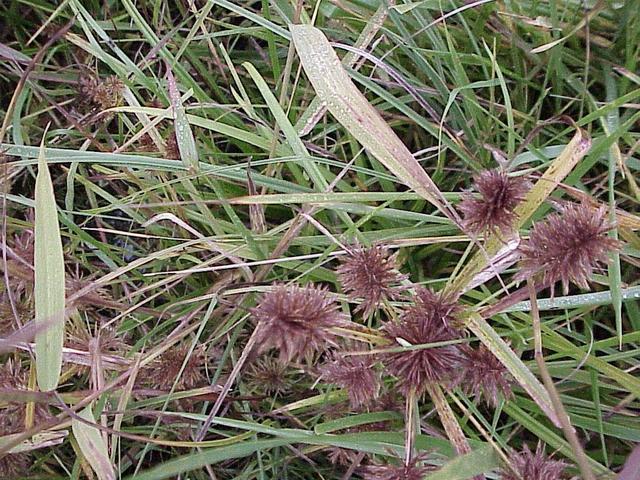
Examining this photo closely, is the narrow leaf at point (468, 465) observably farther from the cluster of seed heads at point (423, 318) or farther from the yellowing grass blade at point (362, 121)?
the yellowing grass blade at point (362, 121)

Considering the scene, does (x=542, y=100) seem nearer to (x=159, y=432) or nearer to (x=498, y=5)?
(x=498, y=5)

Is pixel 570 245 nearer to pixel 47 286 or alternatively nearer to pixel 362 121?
pixel 362 121

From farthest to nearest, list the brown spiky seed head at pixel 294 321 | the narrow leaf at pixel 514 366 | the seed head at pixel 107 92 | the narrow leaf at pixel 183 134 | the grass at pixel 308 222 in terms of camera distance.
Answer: the seed head at pixel 107 92 → the narrow leaf at pixel 183 134 → the grass at pixel 308 222 → the narrow leaf at pixel 514 366 → the brown spiky seed head at pixel 294 321

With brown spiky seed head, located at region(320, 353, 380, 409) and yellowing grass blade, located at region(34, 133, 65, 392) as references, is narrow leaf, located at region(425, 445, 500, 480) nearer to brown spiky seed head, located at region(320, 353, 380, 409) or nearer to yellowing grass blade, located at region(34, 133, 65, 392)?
brown spiky seed head, located at region(320, 353, 380, 409)

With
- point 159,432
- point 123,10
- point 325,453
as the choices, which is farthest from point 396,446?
point 123,10

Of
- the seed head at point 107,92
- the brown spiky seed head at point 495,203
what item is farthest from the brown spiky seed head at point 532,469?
the seed head at point 107,92
